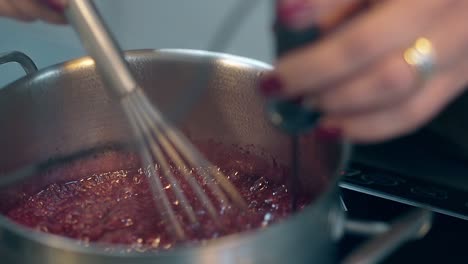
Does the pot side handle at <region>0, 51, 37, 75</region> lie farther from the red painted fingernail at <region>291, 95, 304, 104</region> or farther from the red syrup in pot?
the red painted fingernail at <region>291, 95, 304, 104</region>

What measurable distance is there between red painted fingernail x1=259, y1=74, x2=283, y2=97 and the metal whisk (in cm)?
16

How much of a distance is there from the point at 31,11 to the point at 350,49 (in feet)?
1.08

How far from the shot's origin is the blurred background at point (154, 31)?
3.05 ft

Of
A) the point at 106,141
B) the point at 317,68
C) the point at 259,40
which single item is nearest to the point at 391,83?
the point at 317,68

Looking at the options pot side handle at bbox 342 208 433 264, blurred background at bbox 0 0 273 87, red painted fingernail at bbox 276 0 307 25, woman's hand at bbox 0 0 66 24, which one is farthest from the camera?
blurred background at bbox 0 0 273 87

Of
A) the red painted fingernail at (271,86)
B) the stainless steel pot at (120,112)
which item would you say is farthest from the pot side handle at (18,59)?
the red painted fingernail at (271,86)

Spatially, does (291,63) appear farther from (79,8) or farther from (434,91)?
(79,8)

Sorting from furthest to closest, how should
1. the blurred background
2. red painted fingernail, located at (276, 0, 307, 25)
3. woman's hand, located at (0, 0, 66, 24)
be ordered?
1. the blurred background
2. woman's hand, located at (0, 0, 66, 24)
3. red painted fingernail, located at (276, 0, 307, 25)

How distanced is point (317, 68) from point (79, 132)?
373mm

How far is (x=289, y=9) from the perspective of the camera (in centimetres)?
38

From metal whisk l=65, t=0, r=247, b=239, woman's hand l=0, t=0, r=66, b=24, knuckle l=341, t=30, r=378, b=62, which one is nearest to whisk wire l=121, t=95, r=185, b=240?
metal whisk l=65, t=0, r=247, b=239

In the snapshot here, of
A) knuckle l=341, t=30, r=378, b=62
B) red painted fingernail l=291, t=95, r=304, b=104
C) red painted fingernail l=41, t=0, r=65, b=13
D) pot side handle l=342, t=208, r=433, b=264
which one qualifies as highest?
red painted fingernail l=41, t=0, r=65, b=13

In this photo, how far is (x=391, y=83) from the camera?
0.40 meters

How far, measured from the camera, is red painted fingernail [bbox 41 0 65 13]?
54 cm
